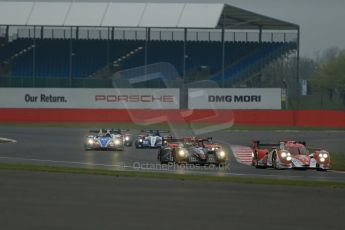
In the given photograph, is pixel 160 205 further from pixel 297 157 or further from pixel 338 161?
pixel 338 161

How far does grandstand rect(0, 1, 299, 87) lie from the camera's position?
64.7 m

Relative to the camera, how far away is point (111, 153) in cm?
3325

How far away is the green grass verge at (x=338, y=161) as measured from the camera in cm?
2759

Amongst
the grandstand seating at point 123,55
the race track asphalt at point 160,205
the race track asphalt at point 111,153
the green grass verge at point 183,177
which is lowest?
the race track asphalt at point 160,205

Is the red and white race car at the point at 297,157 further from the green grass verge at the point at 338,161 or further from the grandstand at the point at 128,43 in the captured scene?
the grandstand at the point at 128,43

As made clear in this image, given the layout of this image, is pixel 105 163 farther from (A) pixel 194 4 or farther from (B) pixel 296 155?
(A) pixel 194 4

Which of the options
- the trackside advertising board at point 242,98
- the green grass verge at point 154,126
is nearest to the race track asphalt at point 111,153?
the green grass verge at point 154,126

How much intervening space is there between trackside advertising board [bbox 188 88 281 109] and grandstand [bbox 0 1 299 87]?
1993 mm

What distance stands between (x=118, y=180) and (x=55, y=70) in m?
53.9

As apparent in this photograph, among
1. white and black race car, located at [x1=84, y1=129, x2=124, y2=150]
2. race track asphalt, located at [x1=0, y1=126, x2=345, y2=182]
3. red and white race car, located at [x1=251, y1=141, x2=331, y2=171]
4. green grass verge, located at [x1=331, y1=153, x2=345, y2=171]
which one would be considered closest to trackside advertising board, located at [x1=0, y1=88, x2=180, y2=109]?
race track asphalt, located at [x1=0, y1=126, x2=345, y2=182]

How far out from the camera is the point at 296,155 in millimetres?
25734

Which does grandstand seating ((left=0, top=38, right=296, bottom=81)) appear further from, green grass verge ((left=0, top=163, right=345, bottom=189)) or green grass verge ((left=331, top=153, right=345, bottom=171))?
green grass verge ((left=0, top=163, right=345, bottom=189))

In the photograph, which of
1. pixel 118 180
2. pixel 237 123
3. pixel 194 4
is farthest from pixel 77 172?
pixel 194 4

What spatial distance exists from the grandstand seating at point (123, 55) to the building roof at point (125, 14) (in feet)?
15.8
